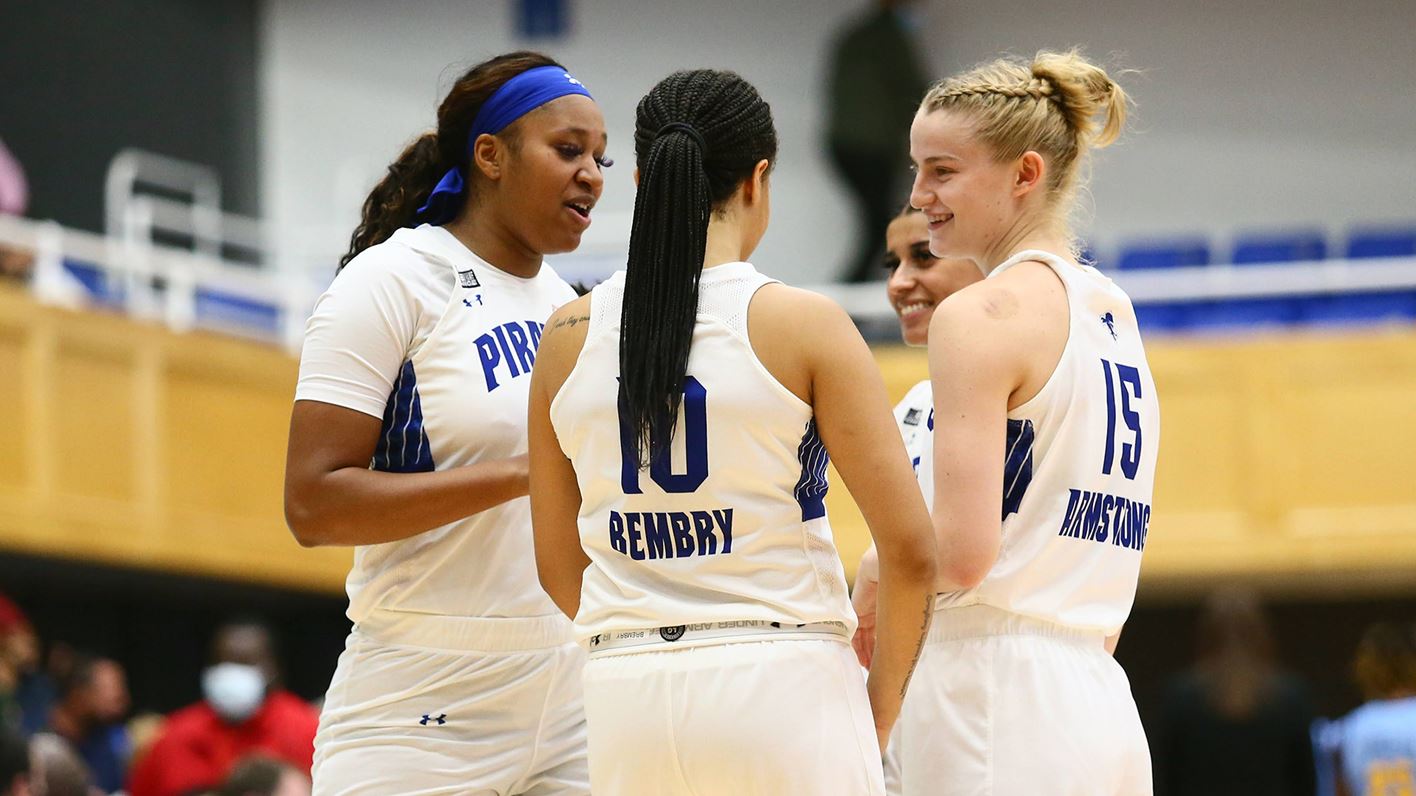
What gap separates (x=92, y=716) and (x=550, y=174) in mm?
6234

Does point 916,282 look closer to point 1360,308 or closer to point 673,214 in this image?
point 673,214

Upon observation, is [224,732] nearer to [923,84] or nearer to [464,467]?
[464,467]

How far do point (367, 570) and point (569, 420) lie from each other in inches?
33.8

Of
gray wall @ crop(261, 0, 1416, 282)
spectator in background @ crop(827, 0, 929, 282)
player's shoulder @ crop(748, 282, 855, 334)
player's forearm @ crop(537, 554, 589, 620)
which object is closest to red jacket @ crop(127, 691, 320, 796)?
player's forearm @ crop(537, 554, 589, 620)

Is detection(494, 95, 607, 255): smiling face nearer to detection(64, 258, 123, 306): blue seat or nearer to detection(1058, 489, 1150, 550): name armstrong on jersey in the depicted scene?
detection(1058, 489, 1150, 550): name armstrong on jersey

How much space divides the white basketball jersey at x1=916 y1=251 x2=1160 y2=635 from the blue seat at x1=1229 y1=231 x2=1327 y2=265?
377 inches

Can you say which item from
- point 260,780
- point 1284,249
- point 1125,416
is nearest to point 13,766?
point 260,780

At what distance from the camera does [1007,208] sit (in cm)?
290

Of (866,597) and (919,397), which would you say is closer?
(866,597)

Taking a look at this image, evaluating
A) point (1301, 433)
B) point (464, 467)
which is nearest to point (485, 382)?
point (464, 467)

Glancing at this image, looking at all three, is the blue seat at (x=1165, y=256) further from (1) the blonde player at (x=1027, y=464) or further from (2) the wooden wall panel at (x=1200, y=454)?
(1) the blonde player at (x=1027, y=464)

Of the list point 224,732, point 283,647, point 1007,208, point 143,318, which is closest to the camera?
point 1007,208

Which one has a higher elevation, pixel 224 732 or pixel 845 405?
pixel 845 405

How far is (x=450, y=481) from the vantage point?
10.2ft
